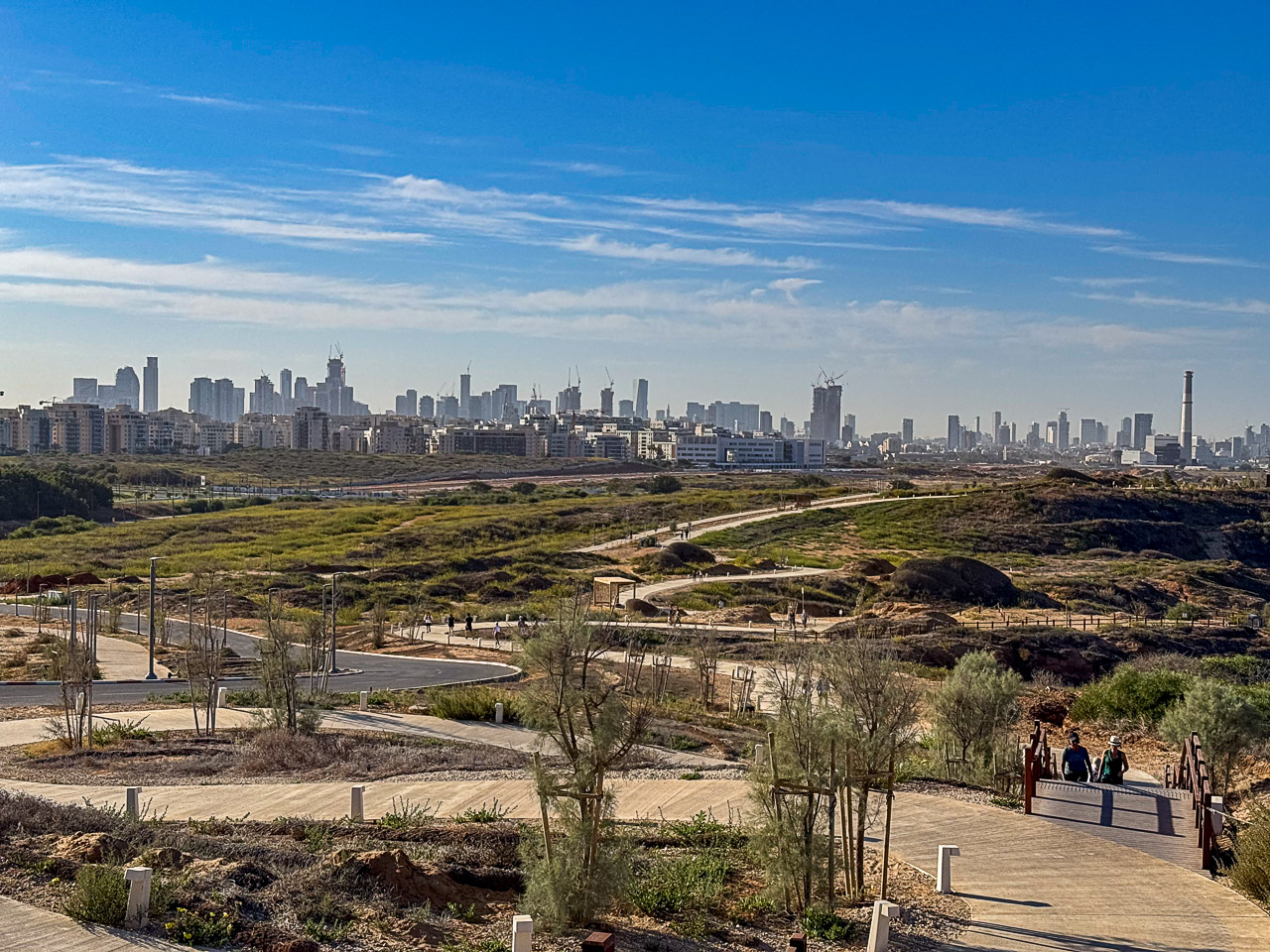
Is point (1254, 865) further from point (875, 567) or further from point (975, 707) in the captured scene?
point (875, 567)

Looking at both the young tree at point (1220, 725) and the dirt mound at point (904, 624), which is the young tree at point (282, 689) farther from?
the dirt mound at point (904, 624)

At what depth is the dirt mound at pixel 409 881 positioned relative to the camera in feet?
36.7

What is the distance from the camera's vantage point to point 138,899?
9.82m

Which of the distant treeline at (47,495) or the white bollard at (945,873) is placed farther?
the distant treeline at (47,495)

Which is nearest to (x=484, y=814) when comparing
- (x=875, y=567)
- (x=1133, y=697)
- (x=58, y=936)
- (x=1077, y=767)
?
(x=58, y=936)

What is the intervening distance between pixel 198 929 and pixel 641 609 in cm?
3832

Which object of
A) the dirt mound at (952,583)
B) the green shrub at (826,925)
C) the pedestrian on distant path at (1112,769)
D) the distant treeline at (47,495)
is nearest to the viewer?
the green shrub at (826,925)

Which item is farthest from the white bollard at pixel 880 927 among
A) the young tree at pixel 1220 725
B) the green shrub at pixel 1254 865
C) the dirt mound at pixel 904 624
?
the dirt mound at pixel 904 624

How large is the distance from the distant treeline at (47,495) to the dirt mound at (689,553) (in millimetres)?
51825

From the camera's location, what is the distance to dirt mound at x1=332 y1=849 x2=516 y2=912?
36.7ft

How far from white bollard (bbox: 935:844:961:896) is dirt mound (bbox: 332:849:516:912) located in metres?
4.29

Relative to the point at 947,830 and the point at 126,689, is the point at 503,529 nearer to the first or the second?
the point at 126,689

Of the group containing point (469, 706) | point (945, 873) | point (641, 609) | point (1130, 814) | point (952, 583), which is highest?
point (945, 873)

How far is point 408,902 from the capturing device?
11.1m
